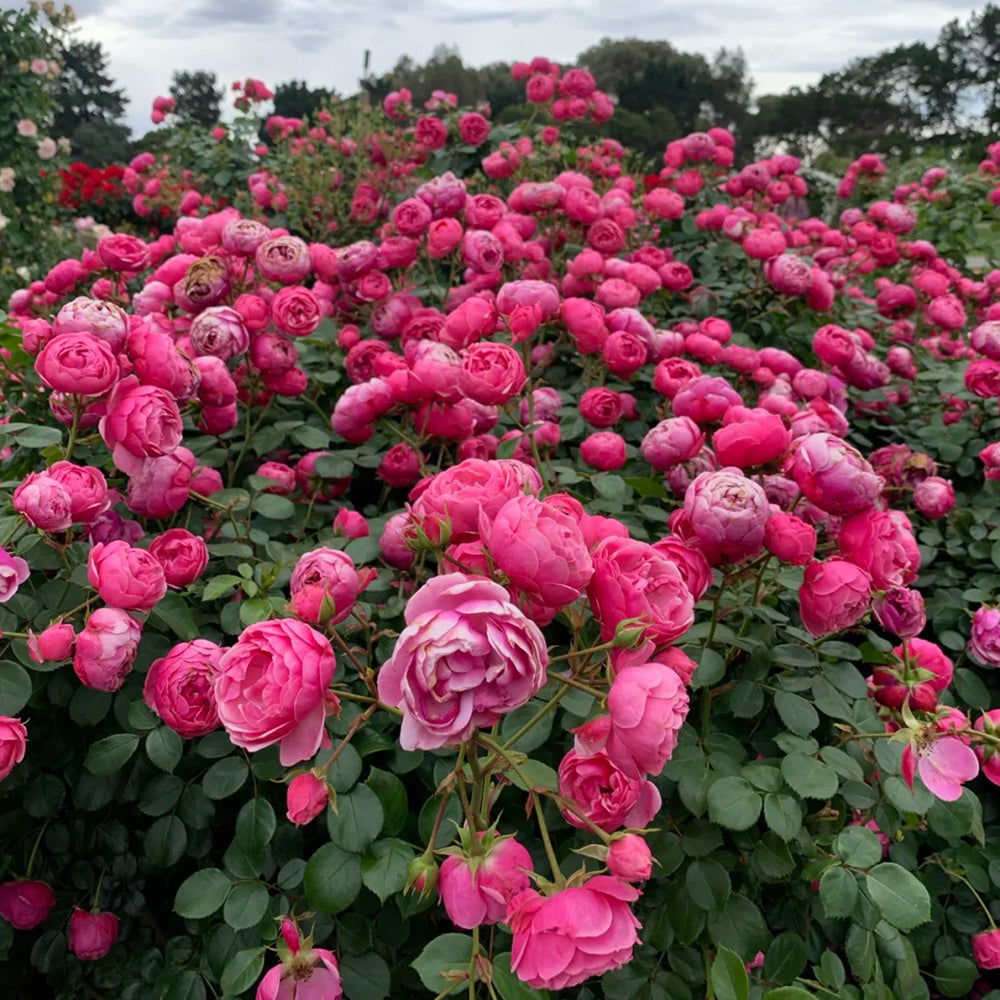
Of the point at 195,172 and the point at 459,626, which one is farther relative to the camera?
the point at 195,172

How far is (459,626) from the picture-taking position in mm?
724

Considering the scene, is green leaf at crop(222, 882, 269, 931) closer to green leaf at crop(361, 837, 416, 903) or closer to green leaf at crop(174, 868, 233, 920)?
green leaf at crop(174, 868, 233, 920)

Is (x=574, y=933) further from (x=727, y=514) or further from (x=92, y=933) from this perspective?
(x=92, y=933)

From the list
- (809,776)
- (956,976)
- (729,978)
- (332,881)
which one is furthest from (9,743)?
(956,976)

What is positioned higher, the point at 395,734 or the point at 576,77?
the point at 576,77

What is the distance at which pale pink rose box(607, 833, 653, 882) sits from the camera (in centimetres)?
76

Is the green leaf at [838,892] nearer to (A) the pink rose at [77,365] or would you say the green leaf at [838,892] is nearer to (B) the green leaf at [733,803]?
(B) the green leaf at [733,803]

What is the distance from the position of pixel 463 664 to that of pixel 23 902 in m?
1.12

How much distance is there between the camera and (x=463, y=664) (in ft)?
2.38

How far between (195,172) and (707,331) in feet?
15.9

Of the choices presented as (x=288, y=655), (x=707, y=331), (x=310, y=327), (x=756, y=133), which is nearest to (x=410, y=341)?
(x=310, y=327)

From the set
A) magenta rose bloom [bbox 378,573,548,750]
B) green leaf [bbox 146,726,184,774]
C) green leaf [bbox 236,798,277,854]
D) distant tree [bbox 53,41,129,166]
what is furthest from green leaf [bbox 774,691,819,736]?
distant tree [bbox 53,41,129,166]

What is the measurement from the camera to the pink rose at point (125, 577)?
1083 mm

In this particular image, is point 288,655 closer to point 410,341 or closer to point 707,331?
point 410,341
